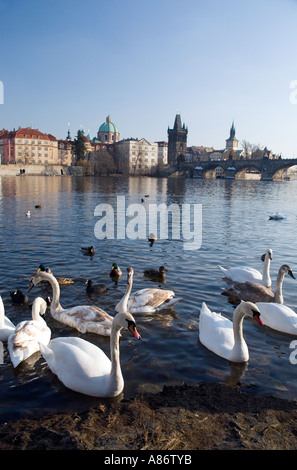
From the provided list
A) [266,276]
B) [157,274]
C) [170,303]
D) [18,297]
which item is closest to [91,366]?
[170,303]

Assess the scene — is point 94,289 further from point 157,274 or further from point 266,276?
point 266,276

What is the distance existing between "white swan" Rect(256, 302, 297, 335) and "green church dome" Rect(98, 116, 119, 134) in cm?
17897

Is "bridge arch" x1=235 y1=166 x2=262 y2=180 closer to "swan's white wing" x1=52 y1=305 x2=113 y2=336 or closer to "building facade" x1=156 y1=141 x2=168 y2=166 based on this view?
"building facade" x1=156 y1=141 x2=168 y2=166

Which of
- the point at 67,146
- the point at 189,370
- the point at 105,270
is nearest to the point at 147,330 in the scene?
the point at 189,370

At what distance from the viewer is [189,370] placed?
6.25 meters

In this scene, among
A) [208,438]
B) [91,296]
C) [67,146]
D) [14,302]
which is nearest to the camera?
[208,438]

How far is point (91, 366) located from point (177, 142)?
17503 cm

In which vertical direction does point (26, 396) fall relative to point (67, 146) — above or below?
below

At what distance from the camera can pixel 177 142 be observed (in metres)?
173

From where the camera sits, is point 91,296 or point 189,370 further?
point 91,296

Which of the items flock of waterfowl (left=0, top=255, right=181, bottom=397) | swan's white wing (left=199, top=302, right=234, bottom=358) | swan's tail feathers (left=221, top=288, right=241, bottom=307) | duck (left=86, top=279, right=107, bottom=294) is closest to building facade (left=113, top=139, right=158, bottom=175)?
swan's tail feathers (left=221, top=288, right=241, bottom=307)

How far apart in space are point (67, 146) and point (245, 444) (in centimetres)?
14758

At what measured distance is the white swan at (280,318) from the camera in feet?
25.2

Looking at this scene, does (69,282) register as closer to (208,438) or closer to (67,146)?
(208,438)
